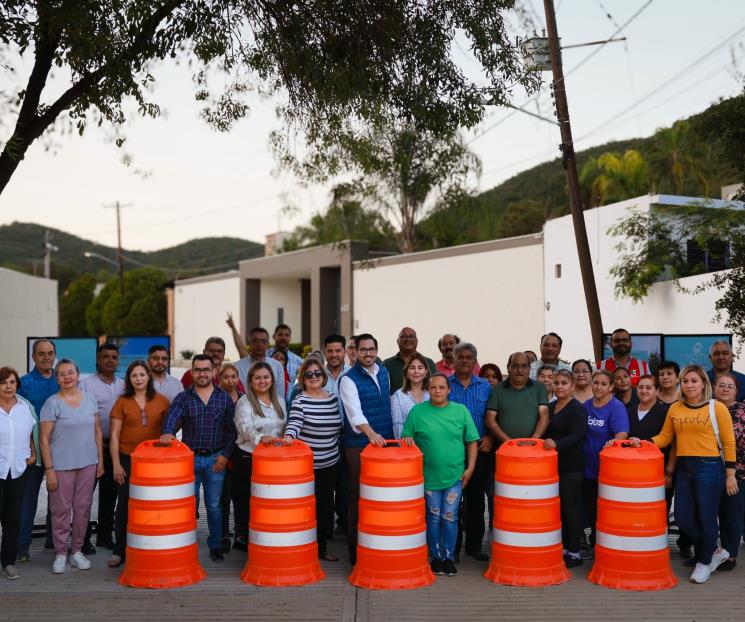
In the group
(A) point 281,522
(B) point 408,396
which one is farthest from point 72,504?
(B) point 408,396

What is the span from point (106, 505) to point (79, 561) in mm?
825

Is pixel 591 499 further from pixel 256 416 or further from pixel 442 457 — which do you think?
pixel 256 416

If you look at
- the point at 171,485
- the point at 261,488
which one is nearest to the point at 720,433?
the point at 261,488

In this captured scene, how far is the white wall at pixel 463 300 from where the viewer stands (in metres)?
27.7

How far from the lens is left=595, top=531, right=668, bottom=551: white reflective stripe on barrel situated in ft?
22.4

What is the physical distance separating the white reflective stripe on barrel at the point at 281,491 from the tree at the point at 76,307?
7285 cm

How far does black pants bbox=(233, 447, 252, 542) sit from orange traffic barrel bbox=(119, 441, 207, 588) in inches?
29.0

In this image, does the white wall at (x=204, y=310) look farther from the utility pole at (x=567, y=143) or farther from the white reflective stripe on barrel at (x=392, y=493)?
the white reflective stripe on barrel at (x=392, y=493)

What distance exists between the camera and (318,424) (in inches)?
294

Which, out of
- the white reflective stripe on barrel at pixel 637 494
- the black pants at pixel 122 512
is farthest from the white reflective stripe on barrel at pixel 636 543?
the black pants at pixel 122 512

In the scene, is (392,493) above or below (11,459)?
below

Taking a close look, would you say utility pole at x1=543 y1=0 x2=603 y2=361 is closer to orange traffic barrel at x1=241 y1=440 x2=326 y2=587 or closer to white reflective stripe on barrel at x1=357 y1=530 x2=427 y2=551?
white reflective stripe on barrel at x1=357 y1=530 x2=427 y2=551

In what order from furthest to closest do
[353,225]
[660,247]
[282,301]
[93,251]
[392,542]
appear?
[93,251] < [282,301] < [353,225] < [660,247] < [392,542]

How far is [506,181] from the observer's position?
7400 centimetres
